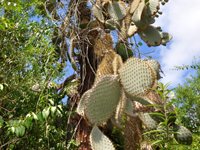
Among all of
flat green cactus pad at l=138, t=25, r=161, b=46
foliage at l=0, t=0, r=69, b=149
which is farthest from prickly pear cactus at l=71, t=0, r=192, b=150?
foliage at l=0, t=0, r=69, b=149

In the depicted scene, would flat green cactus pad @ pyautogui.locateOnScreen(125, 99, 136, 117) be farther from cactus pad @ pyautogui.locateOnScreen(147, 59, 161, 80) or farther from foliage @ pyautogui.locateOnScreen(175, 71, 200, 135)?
foliage @ pyautogui.locateOnScreen(175, 71, 200, 135)

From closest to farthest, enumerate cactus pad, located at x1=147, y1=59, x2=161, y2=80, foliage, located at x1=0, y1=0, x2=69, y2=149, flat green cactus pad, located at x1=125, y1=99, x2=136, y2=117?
flat green cactus pad, located at x1=125, y1=99, x2=136, y2=117 → foliage, located at x1=0, y1=0, x2=69, y2=149 → cactus pad, located at x1=147, y1=59, x2=161, y2=80

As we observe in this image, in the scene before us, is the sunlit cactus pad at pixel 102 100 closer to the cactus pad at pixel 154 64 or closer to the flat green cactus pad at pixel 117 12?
the cactus pad at pixel 154 64

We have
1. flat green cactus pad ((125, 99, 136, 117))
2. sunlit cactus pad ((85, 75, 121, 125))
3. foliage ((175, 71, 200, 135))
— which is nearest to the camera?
sunlit cactus pad ((85, 75, 121, 125))

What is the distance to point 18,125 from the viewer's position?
1.46 meters

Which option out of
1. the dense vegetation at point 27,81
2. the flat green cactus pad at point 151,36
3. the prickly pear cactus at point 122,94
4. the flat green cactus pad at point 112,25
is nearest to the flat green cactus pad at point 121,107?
the prickly pear cactus at point 122,94

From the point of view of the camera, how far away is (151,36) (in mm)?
2514

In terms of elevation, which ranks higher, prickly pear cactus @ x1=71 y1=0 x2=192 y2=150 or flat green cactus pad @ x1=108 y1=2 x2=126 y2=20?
flat green cactus pad @ x1=108 y1=2 x2=126 y2=20

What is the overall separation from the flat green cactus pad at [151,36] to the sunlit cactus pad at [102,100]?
43.3 inches

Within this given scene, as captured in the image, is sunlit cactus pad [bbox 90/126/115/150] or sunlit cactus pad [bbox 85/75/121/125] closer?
sunlit cactus pad [bbox 90/126/115/150]

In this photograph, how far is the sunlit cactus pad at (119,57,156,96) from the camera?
1.43m

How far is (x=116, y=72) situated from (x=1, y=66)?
1.17 meters

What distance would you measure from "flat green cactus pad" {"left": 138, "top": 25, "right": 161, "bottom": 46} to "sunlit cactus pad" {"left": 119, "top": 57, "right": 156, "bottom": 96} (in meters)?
1.07

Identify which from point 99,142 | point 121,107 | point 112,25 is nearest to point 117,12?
point 112,25
